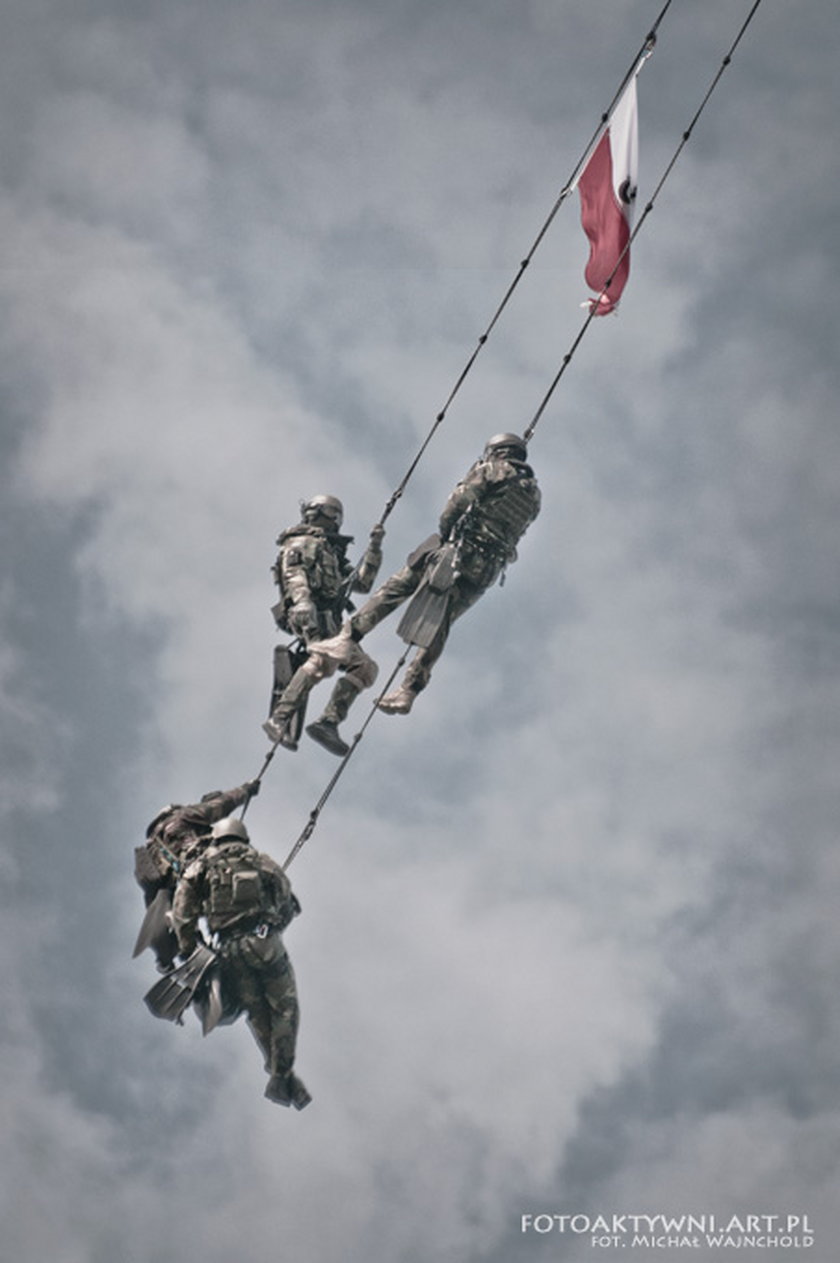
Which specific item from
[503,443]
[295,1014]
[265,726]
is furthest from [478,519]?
[295,1014]

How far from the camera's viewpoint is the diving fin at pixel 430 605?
29.2 metres

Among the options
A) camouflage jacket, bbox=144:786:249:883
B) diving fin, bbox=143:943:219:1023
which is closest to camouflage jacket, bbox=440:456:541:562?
camouflage jacket, bbox=144:786:249:883

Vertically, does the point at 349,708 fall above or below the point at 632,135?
below

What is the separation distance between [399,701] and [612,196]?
6412 mm

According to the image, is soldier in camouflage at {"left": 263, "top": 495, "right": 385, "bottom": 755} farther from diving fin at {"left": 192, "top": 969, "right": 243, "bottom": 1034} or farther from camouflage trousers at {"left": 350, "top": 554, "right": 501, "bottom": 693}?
diving fin at {"left": 192, "top": 969, "right": 243, "bottom": 1034}

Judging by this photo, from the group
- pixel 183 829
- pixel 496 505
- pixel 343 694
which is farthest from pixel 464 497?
pixel 183 829

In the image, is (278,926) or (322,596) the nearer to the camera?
(278,926)

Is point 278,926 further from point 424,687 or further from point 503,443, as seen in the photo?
point 503,443

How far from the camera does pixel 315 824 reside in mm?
29031

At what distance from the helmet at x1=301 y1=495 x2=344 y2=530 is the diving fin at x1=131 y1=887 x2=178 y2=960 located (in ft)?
16.3

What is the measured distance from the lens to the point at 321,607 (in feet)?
101

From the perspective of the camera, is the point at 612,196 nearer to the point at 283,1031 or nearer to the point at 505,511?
the point at 505,511

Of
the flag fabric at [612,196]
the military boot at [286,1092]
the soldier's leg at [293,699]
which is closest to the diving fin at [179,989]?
the military boot at [286,1092]

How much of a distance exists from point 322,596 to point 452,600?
1.96 metres
